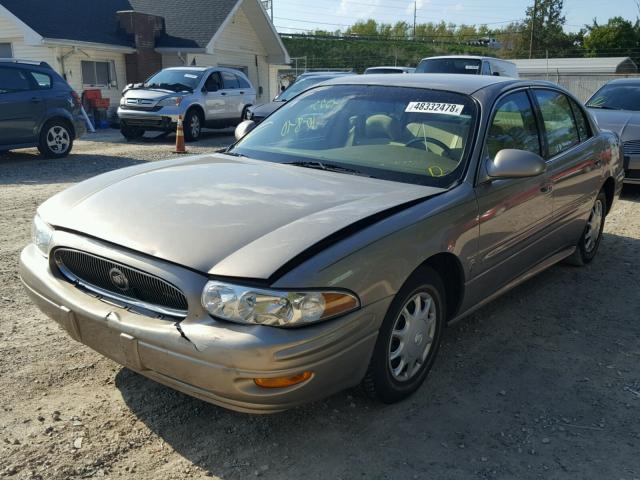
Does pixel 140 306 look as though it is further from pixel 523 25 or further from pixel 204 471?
pixel 523 25

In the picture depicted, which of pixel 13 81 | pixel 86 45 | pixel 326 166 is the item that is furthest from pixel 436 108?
pixel 86 45

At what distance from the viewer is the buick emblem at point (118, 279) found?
2.79 meters

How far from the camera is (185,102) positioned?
1542 cm

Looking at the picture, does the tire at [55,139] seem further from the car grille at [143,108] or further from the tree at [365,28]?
the tree at [365,28]

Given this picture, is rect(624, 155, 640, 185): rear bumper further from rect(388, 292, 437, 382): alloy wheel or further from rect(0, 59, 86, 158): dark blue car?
rect(0, 59, 86, 158): dark blue car

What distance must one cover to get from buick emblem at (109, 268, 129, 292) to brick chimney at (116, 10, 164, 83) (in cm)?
2251

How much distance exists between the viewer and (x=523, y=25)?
209 feet

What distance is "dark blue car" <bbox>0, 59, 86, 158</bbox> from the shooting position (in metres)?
10.9

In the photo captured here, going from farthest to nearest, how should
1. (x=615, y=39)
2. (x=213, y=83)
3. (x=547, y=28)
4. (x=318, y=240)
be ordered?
(x=547, y=28) < (x=615, y=39) < (x=213, y=83) < (x=318, y=240)

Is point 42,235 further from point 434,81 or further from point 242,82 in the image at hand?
point 242,82

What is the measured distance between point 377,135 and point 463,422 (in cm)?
187

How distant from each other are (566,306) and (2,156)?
11082mm

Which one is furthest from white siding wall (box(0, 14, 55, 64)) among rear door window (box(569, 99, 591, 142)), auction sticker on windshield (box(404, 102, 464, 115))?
auction sticker on windshield (box(404, 102, 464, 115))

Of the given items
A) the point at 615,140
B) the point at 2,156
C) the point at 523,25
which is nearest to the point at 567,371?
the point at 615,140
